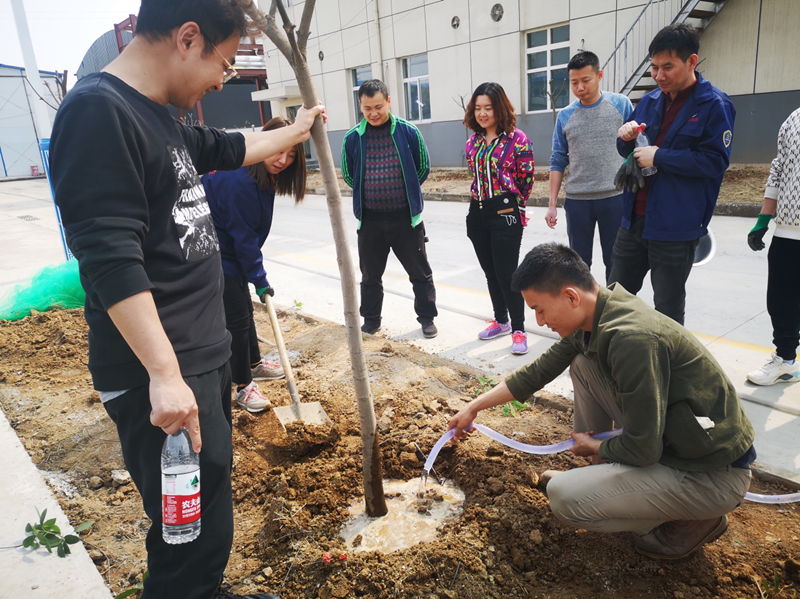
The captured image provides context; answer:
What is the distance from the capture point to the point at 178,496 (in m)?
1.59

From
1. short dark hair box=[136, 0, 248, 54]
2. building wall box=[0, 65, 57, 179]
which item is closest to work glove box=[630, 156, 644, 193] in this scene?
short dark hair box=[136, 0, 248, 54]

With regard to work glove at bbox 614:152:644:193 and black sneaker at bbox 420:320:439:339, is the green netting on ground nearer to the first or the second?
black sneaker at bbox 420:320:439:339

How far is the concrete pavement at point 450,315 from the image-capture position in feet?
8.86

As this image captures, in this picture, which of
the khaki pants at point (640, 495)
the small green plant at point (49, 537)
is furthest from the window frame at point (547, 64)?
the small green plant at point (49, 537)

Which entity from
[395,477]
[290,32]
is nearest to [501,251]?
[395,477]

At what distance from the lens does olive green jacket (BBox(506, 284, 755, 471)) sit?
208 centimetres

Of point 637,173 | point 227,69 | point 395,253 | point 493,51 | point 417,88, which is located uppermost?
point 493,51

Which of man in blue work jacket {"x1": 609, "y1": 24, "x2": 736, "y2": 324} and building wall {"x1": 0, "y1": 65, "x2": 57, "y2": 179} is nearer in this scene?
man in blue work jacket {"x1": 609, "y1": 24, "x2": 736, "y2": 324}

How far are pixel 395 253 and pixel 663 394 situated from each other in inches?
123

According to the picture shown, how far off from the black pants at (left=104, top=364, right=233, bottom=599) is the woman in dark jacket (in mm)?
1884

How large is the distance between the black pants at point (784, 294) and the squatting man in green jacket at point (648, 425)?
5.51ft

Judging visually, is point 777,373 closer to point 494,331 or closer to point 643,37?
point 494,331

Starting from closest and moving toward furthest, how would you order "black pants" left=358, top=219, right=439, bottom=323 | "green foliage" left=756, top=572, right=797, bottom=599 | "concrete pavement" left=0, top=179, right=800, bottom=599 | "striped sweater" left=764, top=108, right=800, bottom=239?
"green foliage" left=756, top=572, right=797, bottom=599
"concrete pavement" left=0, top=179, right=800, bottom=599
"striped sweater" left=764, top=108, right=800, bottom=239
"black pants" left=358, top=219, right=439, bottom=323

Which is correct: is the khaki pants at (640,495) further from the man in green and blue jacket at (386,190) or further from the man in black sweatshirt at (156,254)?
the man in green and blue jacket at (386,190)
